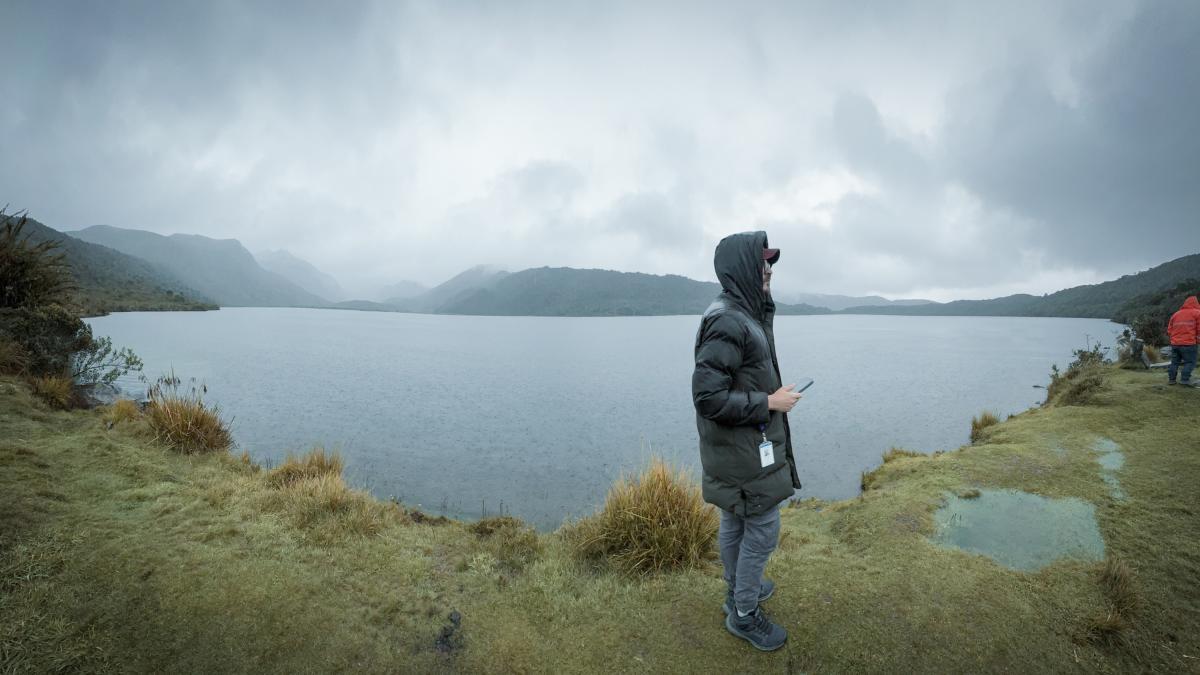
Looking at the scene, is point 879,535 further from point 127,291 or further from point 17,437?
point 127,291

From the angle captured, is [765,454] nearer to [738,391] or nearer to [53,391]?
[738,391]

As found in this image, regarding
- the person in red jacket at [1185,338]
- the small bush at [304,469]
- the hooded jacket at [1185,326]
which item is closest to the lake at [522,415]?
the small bush at [304,469]

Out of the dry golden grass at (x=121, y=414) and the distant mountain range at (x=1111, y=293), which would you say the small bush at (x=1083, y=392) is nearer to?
the dry golden grass at (x=121, y=414)

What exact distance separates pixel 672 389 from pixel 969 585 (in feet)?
56.1

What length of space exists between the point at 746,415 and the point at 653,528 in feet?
6.69

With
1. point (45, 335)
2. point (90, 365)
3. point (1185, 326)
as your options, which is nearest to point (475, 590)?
point (45, 335)

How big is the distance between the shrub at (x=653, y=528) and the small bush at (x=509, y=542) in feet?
1.39

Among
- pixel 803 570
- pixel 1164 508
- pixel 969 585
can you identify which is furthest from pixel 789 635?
pixel 1164 508

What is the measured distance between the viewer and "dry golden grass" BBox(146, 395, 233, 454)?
6406 mm

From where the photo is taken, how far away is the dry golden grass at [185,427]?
6406 millimetres

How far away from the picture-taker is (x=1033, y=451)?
657 cm

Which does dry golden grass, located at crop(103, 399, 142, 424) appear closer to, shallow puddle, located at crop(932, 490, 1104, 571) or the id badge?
the id badge

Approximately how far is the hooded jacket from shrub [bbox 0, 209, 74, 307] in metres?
20.1

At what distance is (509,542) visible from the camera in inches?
178
